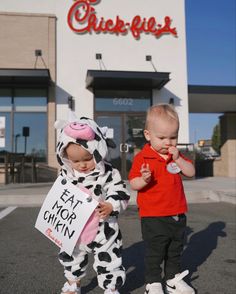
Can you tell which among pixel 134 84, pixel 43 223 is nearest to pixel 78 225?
pixel 43 223

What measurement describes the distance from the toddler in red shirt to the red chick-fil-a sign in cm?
1174

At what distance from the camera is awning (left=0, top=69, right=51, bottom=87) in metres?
12.0

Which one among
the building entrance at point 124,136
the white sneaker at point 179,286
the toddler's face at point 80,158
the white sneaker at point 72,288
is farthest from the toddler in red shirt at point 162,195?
the building entrance at point 124,136

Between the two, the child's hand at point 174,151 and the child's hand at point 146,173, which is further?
the child's hand at point 174,151

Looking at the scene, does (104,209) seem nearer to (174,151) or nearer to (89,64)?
(174,151)

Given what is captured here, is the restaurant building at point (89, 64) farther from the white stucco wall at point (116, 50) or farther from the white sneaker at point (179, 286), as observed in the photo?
the white sneaker at point (179, 286)

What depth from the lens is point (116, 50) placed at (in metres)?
13.8

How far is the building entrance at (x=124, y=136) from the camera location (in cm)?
1346

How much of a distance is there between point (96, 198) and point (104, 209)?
131 mm

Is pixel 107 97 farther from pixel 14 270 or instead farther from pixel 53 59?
pixel 14 270

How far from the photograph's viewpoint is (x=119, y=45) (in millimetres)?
13812

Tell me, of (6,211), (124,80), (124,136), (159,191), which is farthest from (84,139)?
(124,136)

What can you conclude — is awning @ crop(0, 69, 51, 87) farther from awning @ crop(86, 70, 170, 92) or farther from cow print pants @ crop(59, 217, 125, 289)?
cow print pants @ crop(59, 217, 125, 289)

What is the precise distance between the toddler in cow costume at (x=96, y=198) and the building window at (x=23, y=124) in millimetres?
10713
